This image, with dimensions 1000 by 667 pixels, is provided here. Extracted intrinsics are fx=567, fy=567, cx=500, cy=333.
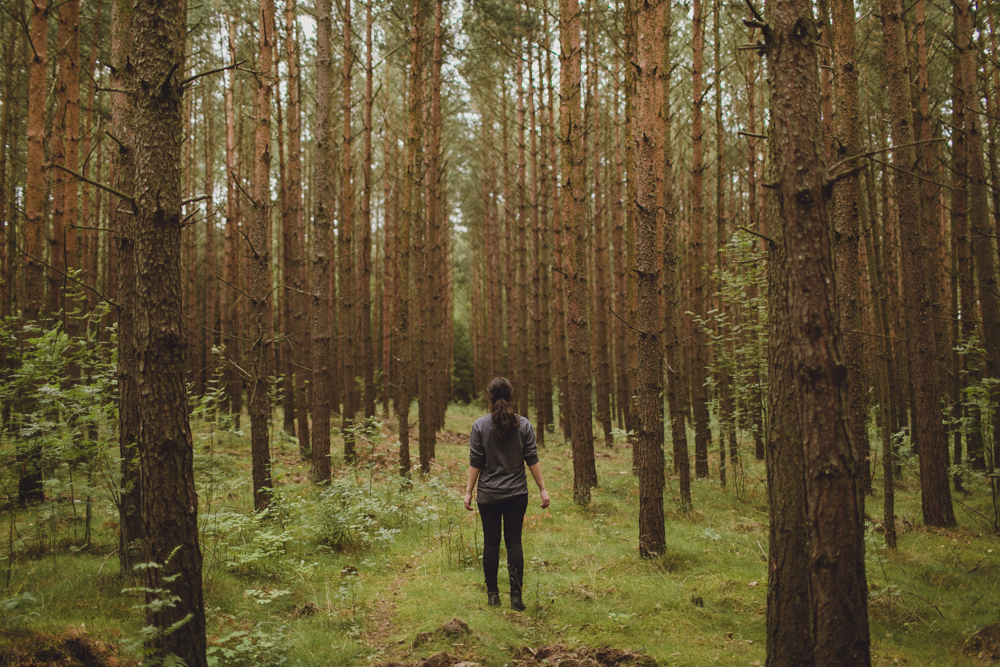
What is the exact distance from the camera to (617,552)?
22.0ft

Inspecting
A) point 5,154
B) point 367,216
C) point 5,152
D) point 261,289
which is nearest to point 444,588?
point 261,289

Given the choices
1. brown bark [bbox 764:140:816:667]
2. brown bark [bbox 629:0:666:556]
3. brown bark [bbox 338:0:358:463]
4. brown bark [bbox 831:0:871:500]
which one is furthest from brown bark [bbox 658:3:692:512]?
brown bark [bbox 338:0:358:463]

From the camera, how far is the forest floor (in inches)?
162

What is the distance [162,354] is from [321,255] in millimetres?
5534

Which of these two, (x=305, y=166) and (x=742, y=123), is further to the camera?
(x=305, y=166)

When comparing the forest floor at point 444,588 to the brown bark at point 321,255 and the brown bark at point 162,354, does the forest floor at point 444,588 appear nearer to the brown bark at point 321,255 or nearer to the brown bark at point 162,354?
the brown bark at point 162,354

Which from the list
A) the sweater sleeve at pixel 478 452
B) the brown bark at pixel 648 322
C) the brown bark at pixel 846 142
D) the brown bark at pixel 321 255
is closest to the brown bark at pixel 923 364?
the brown bark at pixel 846 142

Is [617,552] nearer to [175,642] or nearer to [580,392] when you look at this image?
[580,392]

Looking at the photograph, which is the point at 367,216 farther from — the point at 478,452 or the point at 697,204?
the point at 478,452

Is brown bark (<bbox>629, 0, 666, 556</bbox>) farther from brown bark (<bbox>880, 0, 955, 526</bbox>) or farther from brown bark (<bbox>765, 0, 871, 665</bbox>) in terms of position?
brown bark (<bbox>880, 0, 955, 526</bbox>)

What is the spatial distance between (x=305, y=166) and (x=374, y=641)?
2449cm

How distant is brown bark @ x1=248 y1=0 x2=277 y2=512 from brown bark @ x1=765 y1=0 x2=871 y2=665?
19.9ft

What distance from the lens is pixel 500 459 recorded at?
5.28 metres

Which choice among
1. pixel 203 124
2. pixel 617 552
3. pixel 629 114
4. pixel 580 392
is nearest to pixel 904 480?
pixel 580 392
